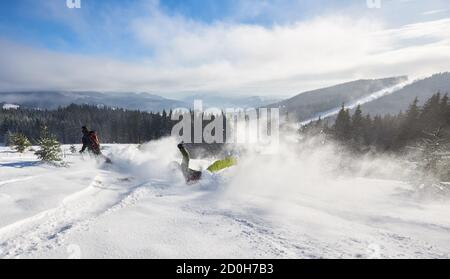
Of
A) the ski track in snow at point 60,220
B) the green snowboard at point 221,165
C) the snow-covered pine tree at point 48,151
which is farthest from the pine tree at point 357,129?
the ski track in snow at point 60,220

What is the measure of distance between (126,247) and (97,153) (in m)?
13.1

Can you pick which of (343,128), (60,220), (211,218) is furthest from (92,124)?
(211,218)

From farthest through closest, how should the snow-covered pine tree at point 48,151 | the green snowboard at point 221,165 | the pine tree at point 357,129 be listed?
the pine tree at point 357,129, the green snowboard at point 221,165, the snow-covered pine tree at point 48,151

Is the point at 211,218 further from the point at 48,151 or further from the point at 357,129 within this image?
the point at 357,129

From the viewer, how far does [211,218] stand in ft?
25.6

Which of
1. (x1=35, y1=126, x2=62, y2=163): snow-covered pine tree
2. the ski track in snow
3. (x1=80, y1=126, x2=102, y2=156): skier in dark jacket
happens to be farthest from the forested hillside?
the ski track in snow

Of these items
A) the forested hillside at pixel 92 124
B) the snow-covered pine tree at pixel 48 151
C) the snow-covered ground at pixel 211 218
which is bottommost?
the snow-covered ground at pixel 211 218

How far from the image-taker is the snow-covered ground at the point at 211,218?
583 centimetres

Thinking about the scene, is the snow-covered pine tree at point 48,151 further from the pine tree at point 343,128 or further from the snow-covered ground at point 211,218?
the pine tree at point 343,128

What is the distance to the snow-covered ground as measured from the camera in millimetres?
5828

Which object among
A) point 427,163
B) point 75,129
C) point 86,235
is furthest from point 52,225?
point 75,129

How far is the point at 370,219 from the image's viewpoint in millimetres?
7969

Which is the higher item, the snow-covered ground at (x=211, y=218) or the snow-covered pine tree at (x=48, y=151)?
the snow-covered pine tree at (x=48, y=151)
